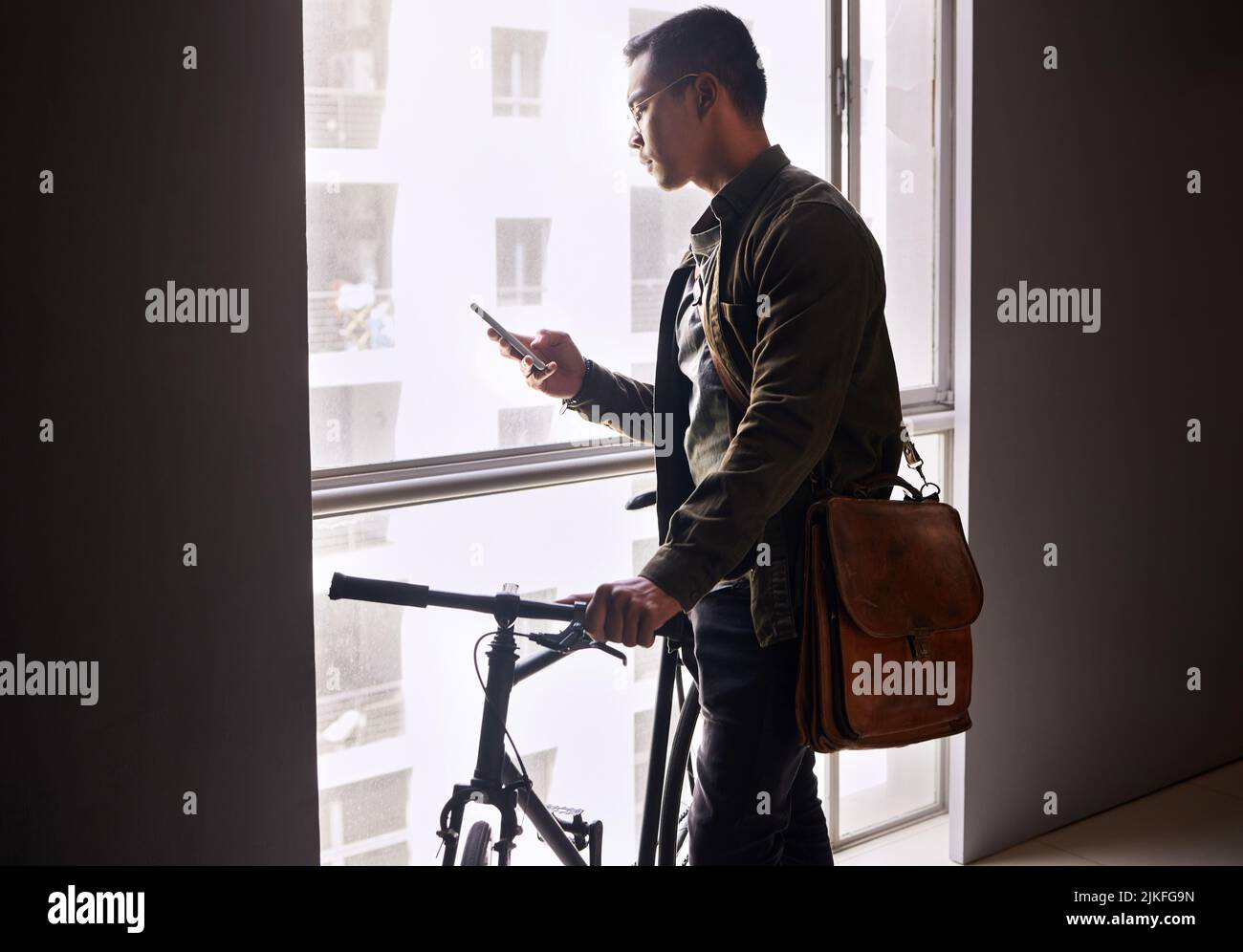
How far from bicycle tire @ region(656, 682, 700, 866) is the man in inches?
11.3

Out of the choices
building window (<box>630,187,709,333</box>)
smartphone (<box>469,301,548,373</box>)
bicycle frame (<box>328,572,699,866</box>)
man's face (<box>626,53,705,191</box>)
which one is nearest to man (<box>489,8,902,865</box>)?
man's face (<box>626,53,705,191</box>)

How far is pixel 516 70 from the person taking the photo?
2283mm

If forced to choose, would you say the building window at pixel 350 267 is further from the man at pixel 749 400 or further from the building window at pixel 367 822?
the building window at pixel 367 822

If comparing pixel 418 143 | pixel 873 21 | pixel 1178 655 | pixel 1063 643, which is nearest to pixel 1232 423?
pixel 1178 655

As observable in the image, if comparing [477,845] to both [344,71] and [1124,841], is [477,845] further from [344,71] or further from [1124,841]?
[1124,841]

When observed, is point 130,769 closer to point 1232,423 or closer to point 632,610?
point 632,610

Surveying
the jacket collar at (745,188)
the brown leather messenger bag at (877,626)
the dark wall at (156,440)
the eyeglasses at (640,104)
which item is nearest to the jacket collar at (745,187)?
the jacket collar at (745,188)

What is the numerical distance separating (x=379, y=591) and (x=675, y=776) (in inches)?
33.9

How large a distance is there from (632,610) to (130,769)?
33.2 inches

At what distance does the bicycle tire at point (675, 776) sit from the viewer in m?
2.13

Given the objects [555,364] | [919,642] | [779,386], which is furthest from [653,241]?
[919,642]

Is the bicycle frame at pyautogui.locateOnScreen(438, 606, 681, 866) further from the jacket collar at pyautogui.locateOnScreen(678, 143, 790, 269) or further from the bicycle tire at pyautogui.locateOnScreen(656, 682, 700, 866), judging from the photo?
the jacket collar at pyautogui.locateOnScreen(678, 143, 790, 269)

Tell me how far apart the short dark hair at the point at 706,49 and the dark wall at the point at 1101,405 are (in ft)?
4.06

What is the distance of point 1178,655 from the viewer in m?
3.44
